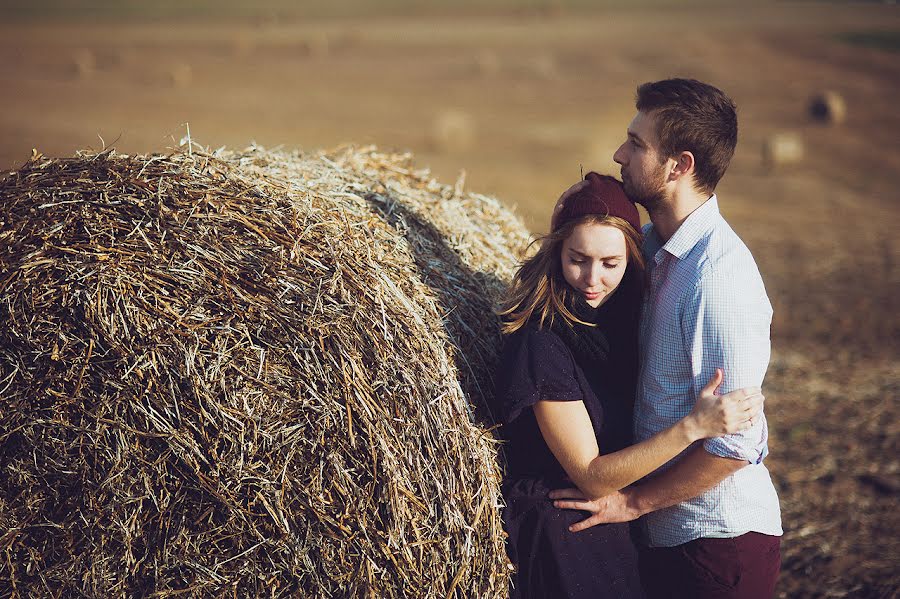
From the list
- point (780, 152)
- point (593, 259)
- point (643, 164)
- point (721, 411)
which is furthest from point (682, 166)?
point (780, 152)

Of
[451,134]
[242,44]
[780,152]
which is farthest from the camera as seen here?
[242,44]

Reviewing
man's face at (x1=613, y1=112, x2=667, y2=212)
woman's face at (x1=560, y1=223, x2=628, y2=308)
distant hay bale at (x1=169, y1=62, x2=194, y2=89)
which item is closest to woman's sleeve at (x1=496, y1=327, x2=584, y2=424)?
woman's face at (x1=560, y1=223, x2=628, y2=308)

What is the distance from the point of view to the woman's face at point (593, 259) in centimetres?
301

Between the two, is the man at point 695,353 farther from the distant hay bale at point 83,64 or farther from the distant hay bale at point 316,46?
the distant hay bale at point 316,46

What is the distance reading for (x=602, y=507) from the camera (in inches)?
120

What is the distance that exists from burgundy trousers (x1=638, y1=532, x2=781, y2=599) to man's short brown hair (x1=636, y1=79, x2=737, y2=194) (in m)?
1.38

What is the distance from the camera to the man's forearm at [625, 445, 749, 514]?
286 centimetres

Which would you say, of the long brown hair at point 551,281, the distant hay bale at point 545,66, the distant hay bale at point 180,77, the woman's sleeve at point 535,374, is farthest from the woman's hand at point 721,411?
the distant hay bale at point 545,66

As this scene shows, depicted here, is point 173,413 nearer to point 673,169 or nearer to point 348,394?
point 348,394

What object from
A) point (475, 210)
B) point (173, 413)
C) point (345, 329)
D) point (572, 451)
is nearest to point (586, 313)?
point (572, 451)

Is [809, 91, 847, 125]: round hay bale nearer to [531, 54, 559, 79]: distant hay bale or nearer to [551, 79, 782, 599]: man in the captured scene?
[531, 54, 559, 79]: distant hay bale

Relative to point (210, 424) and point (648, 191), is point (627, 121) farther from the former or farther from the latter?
point (210, 424)

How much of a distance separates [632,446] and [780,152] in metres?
15.3

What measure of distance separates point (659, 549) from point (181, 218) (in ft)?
7.60
